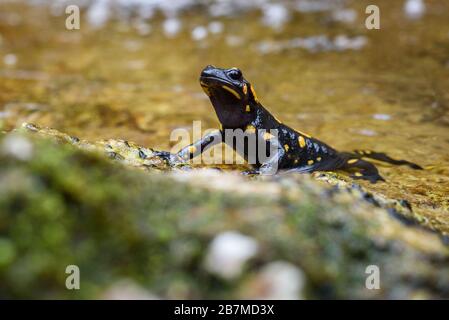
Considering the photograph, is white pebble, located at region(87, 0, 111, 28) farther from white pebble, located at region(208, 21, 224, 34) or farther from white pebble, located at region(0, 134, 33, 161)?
white pebble, located at region(0, 134, 33, 161)

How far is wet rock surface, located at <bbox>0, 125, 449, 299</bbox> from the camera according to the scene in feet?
6.04

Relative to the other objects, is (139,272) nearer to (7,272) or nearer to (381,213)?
(7,272)

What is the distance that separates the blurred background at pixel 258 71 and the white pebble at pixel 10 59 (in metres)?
0.02

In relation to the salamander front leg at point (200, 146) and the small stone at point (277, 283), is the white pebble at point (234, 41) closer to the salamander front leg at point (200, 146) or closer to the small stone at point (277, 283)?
the salamander front leg at point (200, 146)

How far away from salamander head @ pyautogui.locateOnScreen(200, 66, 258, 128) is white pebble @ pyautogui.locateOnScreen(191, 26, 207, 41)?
7.36 meters

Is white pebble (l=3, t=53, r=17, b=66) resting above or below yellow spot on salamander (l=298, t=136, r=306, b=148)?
above

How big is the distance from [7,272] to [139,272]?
434mm

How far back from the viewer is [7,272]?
68.3 inches

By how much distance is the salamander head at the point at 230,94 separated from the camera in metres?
4.91

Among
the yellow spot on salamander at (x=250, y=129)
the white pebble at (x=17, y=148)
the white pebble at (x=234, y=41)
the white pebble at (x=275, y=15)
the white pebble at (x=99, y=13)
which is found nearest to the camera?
the white pebble at (x=17, y=148)

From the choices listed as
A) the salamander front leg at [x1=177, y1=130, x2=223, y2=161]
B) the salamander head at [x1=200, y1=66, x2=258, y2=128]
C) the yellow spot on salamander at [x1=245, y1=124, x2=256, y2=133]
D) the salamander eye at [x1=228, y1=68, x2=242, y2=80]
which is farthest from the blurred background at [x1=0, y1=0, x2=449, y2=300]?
the salamander eye at [x1=228, y1=68, x2=242, y2=80]

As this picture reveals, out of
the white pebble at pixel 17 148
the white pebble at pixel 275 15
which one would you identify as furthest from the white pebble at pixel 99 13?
the white pebble at pixel 17 148

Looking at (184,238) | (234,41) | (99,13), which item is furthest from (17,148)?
(99,13)

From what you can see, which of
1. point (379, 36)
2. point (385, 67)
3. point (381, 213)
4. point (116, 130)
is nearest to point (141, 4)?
point (379, 36)
